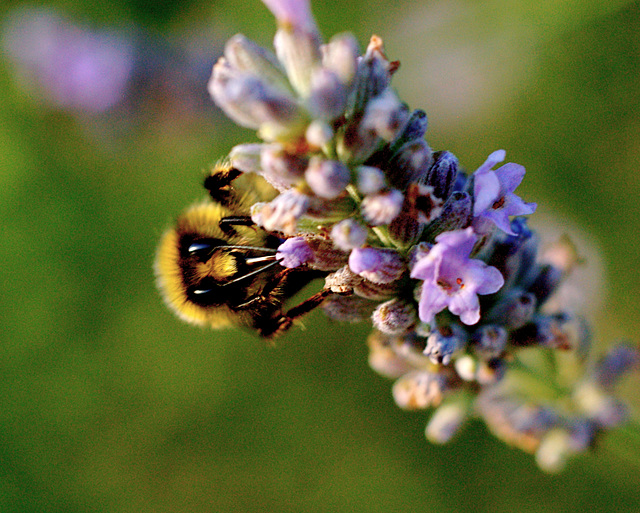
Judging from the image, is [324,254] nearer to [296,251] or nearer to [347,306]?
[296,251]

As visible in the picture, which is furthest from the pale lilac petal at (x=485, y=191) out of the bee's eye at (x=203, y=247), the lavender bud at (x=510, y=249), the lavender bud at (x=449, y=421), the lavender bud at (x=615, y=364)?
the lavender bud at (x=615, y=364)

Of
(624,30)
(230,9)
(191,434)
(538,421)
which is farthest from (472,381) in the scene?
(230,9)

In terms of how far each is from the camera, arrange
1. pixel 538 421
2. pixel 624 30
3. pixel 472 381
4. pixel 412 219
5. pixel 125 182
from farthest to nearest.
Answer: pixel 125 182
pixel 624 30
pixel 538 421
pixel 472 381
pixel 412 219

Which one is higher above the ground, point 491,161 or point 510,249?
point 491,161

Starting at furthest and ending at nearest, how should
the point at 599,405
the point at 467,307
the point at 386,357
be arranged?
the point at 599,405
the point at 386,357
the point at 467,307

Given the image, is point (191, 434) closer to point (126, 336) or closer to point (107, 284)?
point (126, 336)

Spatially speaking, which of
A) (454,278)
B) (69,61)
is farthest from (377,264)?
(69,61)
